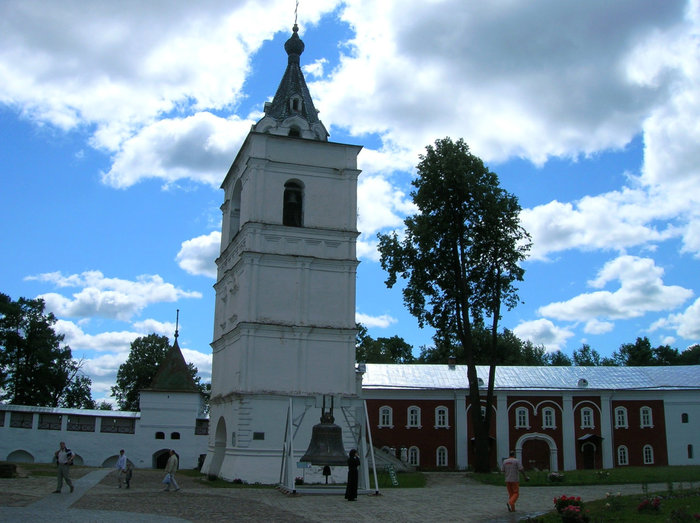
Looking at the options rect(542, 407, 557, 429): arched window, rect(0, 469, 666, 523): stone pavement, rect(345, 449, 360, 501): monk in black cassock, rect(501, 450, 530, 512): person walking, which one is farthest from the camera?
rect(542, 407, 557, 429): arched window

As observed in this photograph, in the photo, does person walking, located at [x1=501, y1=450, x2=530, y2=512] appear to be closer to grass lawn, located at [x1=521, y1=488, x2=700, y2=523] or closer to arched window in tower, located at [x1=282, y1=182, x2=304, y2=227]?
grass lawn, located at [x1=521, y1=488, x2=700, y2=523]

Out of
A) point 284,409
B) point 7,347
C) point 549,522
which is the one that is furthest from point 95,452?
point 549,522

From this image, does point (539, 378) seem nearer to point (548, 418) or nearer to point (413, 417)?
point (548, 418)

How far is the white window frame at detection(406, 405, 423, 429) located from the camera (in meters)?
41.2

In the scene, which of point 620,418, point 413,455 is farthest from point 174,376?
point 620,418

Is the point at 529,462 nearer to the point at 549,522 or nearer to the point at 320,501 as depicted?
the point at 320,501

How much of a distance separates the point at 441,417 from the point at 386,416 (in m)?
3.31

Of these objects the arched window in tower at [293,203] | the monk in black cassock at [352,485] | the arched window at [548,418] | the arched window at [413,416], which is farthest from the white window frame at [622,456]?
the monk in black cassock at [352,485]

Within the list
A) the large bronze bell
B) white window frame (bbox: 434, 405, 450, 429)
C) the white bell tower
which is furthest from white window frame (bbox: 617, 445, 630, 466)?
the large bronze bell

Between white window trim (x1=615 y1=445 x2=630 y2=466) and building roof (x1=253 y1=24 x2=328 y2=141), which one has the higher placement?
building roof (x1=253 y1=24 x2=328 y2=141)

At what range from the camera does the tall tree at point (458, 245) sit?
29.6 metres

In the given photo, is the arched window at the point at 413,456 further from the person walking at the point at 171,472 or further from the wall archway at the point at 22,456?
the person walking at the point at 171,472

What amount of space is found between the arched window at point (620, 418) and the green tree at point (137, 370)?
111 ft

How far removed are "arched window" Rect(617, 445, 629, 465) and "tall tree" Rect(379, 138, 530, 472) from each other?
1641 centimetres
